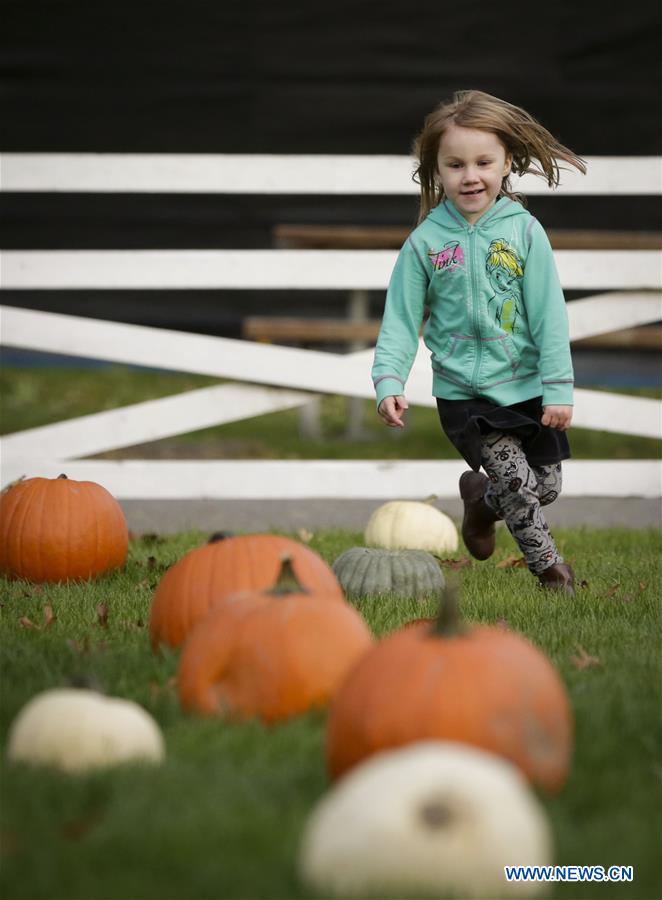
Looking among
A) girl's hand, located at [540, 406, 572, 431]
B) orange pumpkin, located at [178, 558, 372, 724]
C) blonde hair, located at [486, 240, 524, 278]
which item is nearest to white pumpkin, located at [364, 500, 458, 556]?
girl's hand, located at [540, 406, 572, 431]

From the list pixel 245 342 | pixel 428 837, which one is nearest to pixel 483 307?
pixel 245 342

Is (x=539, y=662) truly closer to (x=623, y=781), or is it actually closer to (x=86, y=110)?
(x=623, y=781)

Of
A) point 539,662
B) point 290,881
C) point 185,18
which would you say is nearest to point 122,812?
point 290,881

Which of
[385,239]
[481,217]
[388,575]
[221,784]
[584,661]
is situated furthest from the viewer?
[385,239]

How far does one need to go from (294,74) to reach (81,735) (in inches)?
259

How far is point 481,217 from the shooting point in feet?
15.1

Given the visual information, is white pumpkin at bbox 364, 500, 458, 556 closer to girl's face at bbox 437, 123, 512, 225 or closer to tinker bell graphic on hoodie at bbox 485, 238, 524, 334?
tinker bell graphic on hoodie at bbox 485, 238, 524, 334

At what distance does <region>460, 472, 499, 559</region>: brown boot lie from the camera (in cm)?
486

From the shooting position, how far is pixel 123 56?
8023 mm

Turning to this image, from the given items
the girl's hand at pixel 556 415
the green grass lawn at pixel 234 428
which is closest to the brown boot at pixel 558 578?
the girl's hand at pixel 556 415

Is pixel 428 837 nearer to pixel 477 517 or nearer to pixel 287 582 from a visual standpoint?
pixel 287 582

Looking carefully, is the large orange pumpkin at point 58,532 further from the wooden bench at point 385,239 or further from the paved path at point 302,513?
the wooden bench at point 385,239

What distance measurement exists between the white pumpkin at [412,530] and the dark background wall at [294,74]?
3760 millimetres

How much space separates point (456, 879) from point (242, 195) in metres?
7.90
